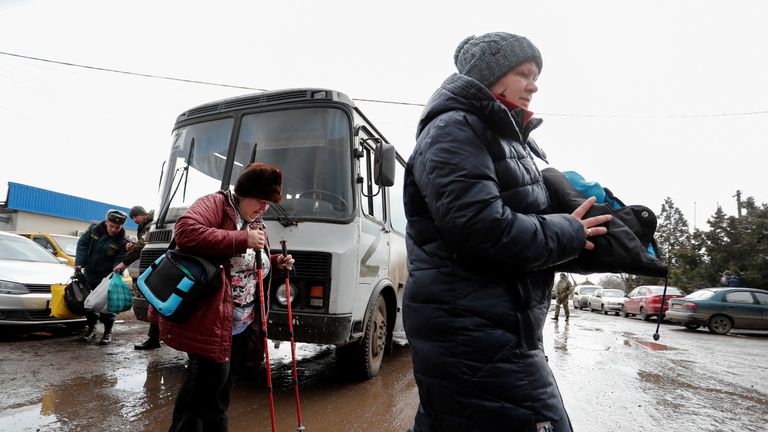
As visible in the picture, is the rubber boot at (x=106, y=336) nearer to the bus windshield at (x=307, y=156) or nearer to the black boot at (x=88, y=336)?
the black boot at (x=88, y=336)

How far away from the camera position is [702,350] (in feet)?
29.6

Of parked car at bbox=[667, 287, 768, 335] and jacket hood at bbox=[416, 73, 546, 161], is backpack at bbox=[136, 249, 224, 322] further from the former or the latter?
parked car at bbox=[667, 287, 768, 335]

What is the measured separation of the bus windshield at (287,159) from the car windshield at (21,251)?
168 inches

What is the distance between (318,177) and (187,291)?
7.06ft

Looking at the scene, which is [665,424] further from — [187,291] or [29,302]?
[29,302]

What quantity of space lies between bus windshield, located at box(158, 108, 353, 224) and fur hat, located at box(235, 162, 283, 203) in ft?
4.60

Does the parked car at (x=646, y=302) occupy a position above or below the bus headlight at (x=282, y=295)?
below

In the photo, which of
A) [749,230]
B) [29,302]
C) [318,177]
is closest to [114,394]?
[318,177]

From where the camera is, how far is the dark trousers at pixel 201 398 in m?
2.40

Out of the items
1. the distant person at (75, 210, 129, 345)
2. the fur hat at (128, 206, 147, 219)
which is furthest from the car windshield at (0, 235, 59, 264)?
the fur hat at (128, 206, 147, 219)

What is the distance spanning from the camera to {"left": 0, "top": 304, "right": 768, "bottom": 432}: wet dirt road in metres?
3.46

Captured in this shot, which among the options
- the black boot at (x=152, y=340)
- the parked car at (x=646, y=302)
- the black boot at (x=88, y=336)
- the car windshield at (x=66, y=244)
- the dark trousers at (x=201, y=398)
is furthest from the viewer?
the parked car at (x=646, y=302)

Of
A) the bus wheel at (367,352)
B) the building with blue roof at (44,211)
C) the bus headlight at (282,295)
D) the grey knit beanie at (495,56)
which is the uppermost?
the building with blue roof at (44,211)

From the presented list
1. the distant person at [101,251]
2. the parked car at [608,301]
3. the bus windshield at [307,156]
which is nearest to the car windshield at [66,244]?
the distant person at [101,251]
